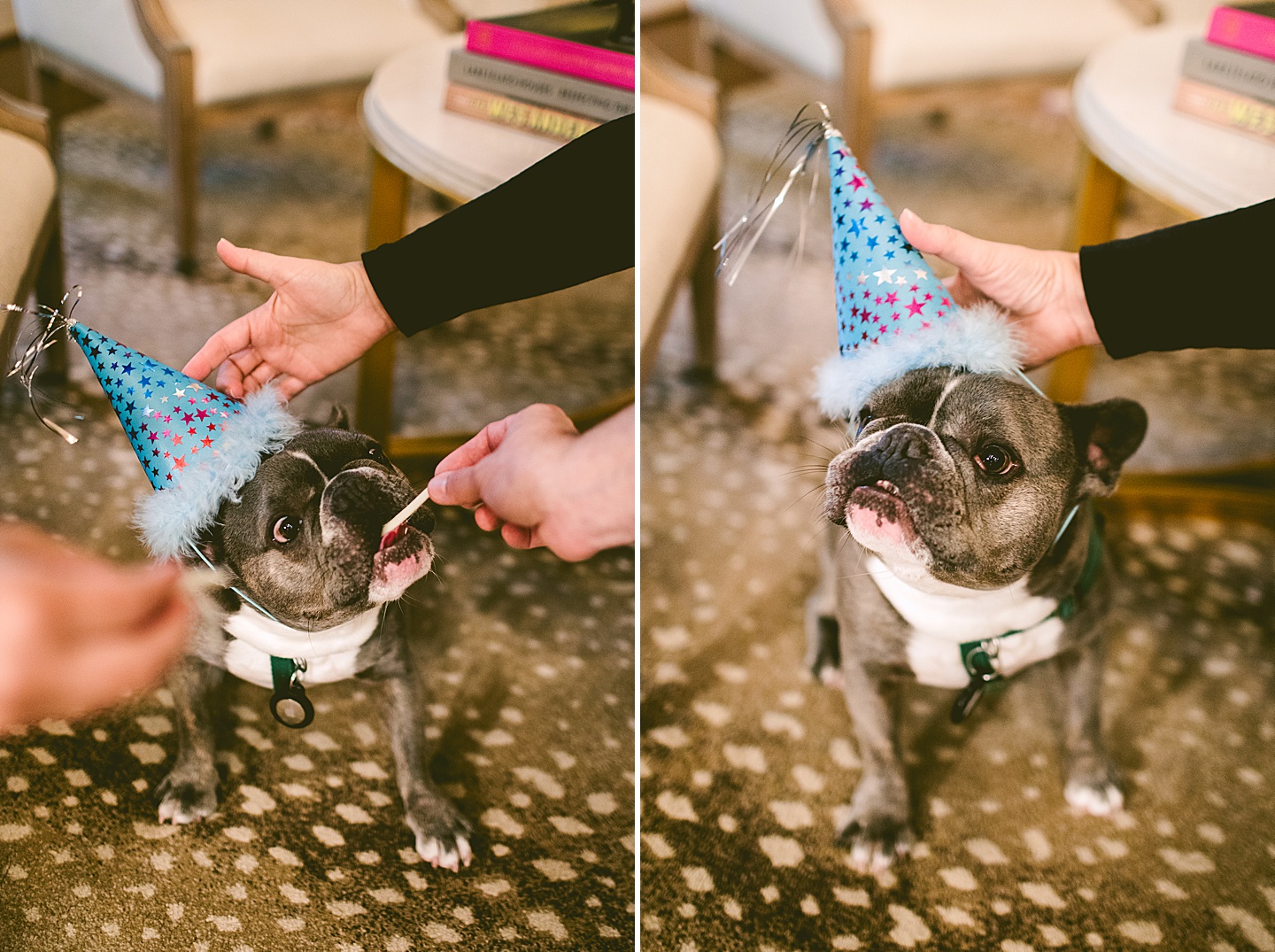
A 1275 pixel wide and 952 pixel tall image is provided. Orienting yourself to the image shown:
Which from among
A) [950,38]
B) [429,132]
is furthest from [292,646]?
[950,38]

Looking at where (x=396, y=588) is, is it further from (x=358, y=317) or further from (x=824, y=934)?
(x=824, y=934)

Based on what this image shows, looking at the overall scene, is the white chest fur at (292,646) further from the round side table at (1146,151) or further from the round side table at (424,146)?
the round side table at (1146,151)

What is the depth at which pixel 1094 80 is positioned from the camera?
1.26m

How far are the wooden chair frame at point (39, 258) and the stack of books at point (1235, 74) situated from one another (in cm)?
122

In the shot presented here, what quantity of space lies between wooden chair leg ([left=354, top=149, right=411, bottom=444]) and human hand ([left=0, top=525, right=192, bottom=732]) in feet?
0.69

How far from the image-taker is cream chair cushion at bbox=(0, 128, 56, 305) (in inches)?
30.3

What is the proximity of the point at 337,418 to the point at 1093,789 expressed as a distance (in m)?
0.87

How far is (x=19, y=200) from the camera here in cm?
81

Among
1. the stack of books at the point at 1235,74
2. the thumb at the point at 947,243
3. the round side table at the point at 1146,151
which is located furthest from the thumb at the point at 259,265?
the stack of books at the point at 1235,74

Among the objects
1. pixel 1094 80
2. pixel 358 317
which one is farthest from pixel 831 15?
pixel 358 317

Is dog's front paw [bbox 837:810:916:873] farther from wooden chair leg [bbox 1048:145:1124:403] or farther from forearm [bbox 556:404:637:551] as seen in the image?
wooden chair leg [bbox 1048:145:1124:403]

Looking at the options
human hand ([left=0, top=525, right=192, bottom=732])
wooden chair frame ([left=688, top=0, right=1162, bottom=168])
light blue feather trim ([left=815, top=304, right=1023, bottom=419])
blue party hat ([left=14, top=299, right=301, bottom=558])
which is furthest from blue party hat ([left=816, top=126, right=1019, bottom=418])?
wooden chair frame ([left=688, top=0, right=1162, bottom=168])

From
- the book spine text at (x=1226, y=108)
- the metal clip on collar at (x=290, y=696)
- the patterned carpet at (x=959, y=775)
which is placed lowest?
the patterned carpet at (x=959, y=775)

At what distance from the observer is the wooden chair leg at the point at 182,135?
35.3 inches
